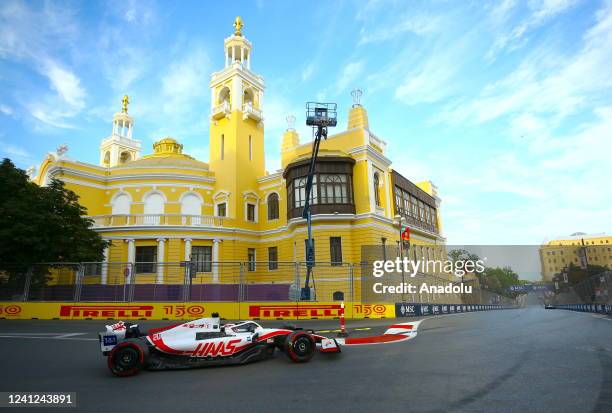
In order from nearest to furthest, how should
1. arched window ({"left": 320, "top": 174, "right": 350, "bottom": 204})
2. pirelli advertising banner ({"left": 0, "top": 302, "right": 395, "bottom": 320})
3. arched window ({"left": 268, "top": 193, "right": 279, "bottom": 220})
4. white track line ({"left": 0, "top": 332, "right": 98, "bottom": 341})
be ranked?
white track line ({"left": 0, "top": 332, "right": 98, "bottom": 341}) → pirelli advertising banner ({"left": 0, "top": 302, "right": 395, "bottom": 320}) → arched window ({"left": 320, "top": 174, "right": 350, "bottom": 204}) → arched window ({"left": 268, "top": 193, "right": 279, "bottom": 220})

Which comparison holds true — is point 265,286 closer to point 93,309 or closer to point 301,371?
point 93,309

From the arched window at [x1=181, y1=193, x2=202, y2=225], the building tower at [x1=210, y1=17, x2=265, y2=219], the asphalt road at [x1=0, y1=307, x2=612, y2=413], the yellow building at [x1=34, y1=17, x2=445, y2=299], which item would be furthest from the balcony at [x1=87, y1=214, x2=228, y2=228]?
the asphalt road at [x1=0, y1=307, x2=612, y2=413]

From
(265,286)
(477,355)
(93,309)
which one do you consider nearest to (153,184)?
(93,309)

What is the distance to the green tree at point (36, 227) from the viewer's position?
68.7ft

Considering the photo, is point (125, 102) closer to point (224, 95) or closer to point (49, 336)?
point (224, 95)

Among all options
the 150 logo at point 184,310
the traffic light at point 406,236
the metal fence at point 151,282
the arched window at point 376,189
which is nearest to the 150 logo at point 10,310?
the metal fence at point 151,282

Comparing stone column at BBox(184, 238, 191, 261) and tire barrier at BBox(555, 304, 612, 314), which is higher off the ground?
stone column at BBox(184, 238, 191, 261)

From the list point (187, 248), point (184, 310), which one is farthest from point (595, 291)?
point (187, 248)

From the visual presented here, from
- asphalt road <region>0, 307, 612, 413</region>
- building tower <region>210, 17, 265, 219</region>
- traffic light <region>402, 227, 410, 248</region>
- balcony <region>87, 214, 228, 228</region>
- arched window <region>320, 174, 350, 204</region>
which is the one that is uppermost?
building tower <region>210, 17, 265, 219</region>

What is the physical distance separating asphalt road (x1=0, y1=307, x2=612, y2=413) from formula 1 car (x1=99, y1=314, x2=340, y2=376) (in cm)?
22

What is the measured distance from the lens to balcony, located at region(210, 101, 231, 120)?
3728cm

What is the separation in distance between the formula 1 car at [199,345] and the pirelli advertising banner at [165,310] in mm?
9360

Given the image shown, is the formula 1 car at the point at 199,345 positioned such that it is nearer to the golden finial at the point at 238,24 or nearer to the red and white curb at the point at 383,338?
the red and white curb at the point at 383,338

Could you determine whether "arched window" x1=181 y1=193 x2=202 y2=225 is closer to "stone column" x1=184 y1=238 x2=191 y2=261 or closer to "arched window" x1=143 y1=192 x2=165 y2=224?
"arched window" x1=143 y1=192 x2=165 y2=224
